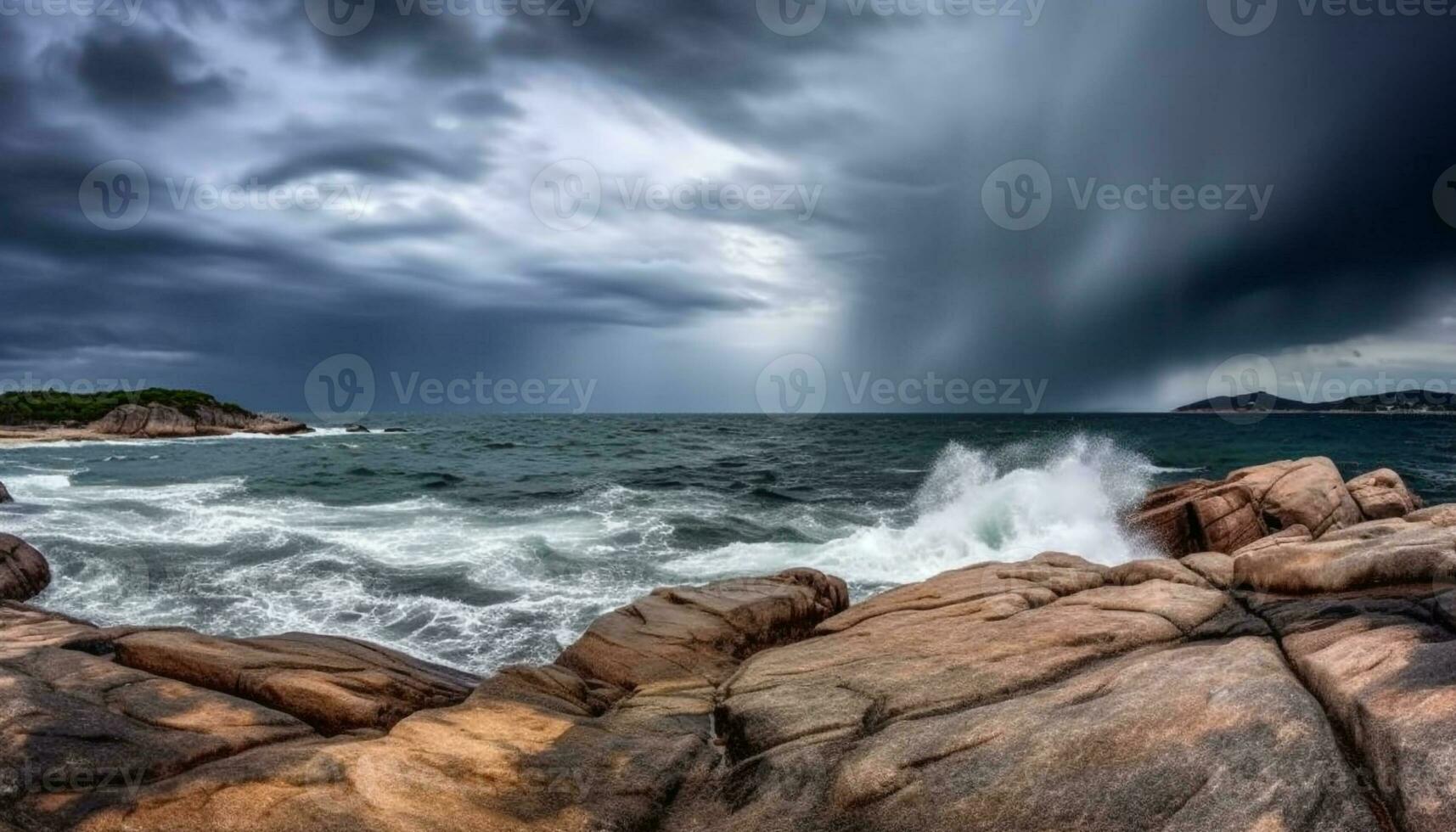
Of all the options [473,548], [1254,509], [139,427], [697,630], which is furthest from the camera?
[139,427]

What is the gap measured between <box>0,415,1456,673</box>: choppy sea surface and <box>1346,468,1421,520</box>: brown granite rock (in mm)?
5834

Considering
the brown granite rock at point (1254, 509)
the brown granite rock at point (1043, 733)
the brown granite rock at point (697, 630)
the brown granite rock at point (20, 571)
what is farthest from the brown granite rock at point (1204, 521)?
the brown granite rock at point (20, 571)

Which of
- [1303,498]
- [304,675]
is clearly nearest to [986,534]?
[1303,498]

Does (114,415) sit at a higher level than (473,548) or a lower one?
higher

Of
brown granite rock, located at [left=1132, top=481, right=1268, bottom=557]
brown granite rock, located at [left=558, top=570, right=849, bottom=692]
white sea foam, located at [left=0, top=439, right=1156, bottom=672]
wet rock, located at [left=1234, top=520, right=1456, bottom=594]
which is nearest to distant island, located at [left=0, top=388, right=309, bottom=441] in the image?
white sea foam, located at [left=0, top=439, right=1156, bottom=672]

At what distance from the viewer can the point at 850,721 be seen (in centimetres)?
816

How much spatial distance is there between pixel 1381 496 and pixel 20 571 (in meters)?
33.2

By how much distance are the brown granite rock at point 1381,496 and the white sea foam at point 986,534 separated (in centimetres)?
548

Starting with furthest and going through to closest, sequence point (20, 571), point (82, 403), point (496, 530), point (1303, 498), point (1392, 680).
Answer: point (82, 403) < point (496, 530) < point (1303, 498) < point (20, 571) < point (1392, 680)

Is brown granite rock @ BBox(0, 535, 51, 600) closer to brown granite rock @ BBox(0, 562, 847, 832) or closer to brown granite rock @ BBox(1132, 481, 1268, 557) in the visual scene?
brown granite rock @ BBox(0, 562, 847, 832)

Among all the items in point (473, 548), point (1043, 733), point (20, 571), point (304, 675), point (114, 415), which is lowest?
point (473, 548)

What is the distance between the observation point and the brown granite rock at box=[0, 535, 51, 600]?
1655 cm

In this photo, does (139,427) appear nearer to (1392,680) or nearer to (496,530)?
(496,530)

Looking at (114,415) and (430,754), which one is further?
(114,415)
